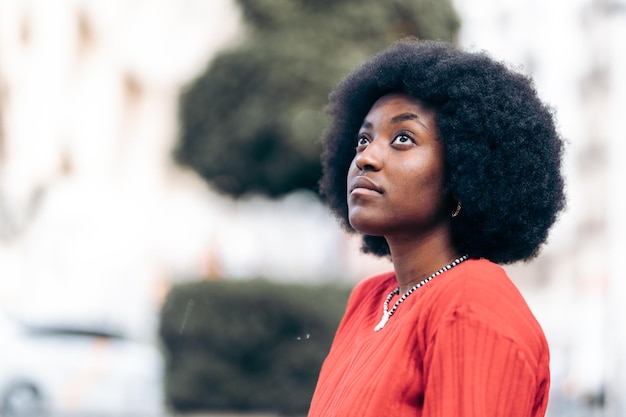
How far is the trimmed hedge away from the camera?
918 centimetres

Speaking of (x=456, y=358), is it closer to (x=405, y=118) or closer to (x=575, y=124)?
(x=405, y=118)

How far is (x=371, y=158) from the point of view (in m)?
2.49

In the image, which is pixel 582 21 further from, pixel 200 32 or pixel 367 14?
pixel 367 14

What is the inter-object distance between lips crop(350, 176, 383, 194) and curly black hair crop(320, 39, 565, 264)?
0.17 metres

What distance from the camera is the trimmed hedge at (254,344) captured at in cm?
918

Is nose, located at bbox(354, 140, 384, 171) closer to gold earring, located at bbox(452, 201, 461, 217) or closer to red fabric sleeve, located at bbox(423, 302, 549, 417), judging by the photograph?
gold earring, located at bbox(452, 201, 461, 217)

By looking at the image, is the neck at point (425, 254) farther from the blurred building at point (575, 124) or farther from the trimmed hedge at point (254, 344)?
the blurred building at point (575, 124)

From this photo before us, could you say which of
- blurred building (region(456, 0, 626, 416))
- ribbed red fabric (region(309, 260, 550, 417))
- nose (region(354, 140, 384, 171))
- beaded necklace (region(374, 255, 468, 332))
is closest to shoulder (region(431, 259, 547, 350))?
ribbed red fabric (region(309, 260, 550, 417))

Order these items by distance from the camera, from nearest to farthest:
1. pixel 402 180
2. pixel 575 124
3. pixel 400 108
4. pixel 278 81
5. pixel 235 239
Result: pixel 402 180, pixel 400 108, pixel 278 81, pixel 235 239, pixel 575 124

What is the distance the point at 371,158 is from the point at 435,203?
0.19 meters

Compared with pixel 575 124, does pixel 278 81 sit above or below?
below

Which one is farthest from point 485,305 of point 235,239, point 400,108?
point 235,239

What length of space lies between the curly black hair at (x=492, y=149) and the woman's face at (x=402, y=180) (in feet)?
0.11

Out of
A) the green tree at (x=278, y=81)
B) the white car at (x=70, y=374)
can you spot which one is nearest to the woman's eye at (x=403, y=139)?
the green tree at (x=278, y=81)
